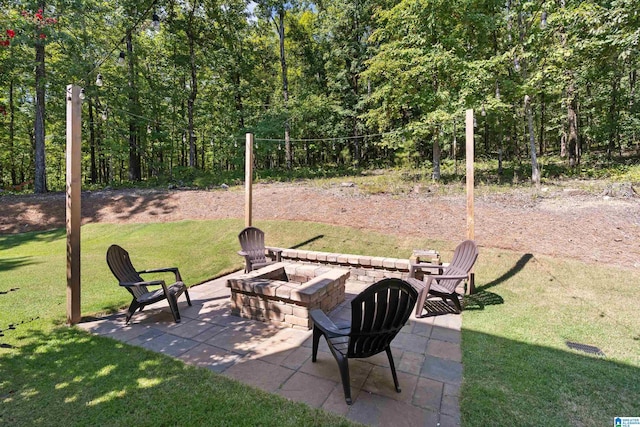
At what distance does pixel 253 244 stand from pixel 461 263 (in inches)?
141

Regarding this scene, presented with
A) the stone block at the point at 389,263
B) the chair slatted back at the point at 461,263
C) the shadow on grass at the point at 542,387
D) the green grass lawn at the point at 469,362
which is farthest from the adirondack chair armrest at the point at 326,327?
the stone block at the point at 389,263

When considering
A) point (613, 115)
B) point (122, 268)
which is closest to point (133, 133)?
point (122, 268)

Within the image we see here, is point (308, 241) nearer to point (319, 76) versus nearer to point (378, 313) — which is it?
point (378, 313)

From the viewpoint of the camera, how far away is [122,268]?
158 inches

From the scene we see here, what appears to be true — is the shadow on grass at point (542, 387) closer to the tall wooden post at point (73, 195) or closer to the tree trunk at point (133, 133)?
the tall wooden post at point (73, 195)

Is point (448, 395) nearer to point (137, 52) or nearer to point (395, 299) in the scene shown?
point (395, 299)

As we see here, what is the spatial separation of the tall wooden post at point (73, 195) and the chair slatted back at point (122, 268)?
354mm

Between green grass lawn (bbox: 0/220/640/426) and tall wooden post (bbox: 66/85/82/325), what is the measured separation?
1.23 ft

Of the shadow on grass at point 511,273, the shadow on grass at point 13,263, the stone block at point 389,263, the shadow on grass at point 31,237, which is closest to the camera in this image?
the shadow on grass at point 511,273

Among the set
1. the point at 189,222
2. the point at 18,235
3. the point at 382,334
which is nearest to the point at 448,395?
the point at 382,334

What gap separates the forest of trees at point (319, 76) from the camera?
10.2m

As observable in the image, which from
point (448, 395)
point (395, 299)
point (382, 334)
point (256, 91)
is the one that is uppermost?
point (256, 91)

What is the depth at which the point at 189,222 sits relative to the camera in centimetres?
935

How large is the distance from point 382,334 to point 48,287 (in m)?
5.45
